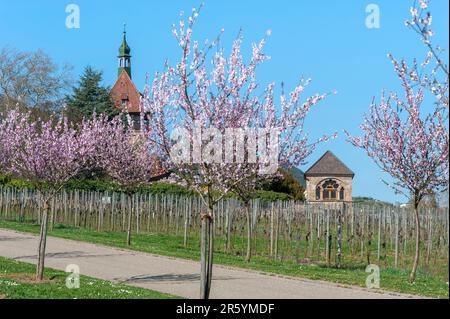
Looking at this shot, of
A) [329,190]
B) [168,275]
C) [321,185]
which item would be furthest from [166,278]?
[329,190]

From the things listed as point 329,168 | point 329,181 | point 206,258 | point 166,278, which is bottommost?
point 166,278

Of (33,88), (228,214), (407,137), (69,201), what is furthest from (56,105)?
(407,137)

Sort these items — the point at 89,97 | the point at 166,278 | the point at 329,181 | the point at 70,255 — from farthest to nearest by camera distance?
1. the point at 329,181
2. the point at 89,97
3. the point at 70,255
4. the point at 166,278

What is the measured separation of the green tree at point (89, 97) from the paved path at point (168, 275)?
30.0 m

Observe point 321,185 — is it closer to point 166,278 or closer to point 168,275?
point 168,275

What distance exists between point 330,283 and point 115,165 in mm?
10611

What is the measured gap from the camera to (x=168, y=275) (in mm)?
15117

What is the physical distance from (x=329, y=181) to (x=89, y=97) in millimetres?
25591

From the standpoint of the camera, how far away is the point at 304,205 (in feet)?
86.5

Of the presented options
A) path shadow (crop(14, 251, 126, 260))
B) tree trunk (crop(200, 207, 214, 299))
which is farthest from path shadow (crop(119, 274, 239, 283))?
tree trunk (crop(200, 207, 214, 299))

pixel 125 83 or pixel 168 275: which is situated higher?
pixel 125 83

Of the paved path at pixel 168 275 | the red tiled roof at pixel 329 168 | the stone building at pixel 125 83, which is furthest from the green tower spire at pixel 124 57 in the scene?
the paved path at pixel 168 275

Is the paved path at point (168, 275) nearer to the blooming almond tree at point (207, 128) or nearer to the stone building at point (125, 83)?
the blooming almond tree at point (207, 128)

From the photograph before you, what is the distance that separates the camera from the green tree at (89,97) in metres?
51.1
